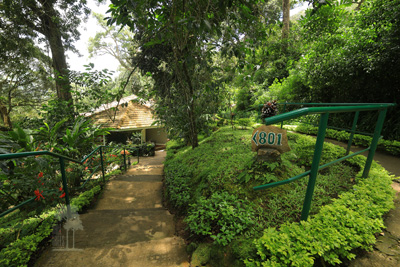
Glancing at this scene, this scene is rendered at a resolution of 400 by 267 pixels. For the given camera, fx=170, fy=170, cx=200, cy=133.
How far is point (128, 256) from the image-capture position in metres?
1.87

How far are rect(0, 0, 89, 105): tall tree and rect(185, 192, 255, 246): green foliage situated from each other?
18.1 feet

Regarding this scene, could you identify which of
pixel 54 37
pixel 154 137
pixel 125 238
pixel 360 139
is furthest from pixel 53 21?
pixel 154 137

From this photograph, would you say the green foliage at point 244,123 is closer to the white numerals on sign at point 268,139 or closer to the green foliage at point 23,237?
the white numerals on sign at point 268,139

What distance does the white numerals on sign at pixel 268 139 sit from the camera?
2672 mm

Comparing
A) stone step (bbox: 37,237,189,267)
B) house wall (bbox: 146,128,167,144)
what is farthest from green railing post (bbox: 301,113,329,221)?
house wall (bbox: 146,128,167,144)

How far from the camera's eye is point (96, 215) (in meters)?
2.70

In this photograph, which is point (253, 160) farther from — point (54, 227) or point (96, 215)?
point (54, 227)

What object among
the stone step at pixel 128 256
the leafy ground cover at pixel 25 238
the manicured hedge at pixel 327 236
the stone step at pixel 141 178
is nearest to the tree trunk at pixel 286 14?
the stone step at pixel 141 178

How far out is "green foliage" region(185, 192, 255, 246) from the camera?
1878 millimetres

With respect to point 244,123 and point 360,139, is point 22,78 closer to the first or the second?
point 244,123

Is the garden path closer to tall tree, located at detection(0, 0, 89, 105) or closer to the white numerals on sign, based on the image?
the white numerals on sign

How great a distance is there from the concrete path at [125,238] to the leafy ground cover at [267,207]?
1.00 feet

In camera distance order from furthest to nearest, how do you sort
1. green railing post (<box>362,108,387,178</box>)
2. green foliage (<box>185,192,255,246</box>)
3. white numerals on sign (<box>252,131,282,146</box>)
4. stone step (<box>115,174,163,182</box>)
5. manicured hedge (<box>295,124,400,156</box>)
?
stone step (<box>115,174,163,182</box>) < manicured hedge (<box>295,124,400,156</box>) < white numerals on sign (<box>252,131,282,146</box>) < green railing post (<box>362,108,387,178</box>) < green foliage (<box>185,192,255,246</box>)

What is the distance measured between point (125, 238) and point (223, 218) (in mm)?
1298
